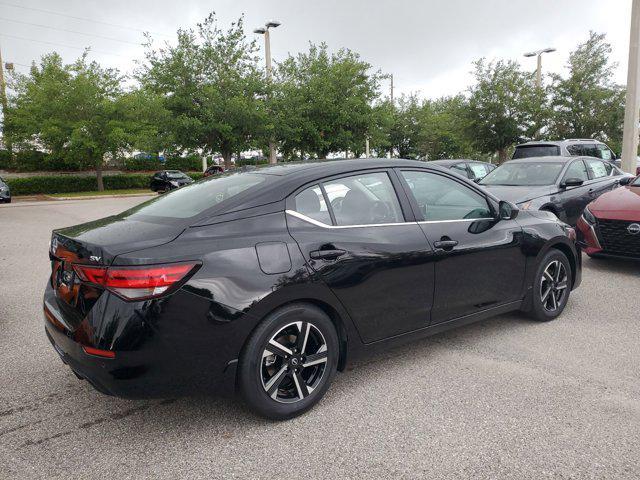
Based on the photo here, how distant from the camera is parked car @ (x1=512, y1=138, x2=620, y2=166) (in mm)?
12789

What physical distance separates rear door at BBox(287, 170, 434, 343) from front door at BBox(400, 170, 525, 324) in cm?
13

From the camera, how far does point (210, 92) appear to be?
24391 millimetres

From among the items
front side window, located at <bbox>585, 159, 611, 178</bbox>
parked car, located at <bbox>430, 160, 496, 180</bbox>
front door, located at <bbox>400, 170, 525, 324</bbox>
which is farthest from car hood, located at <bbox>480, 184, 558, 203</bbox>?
parked car, located at <bbox>430, 160, 496, 180</bbox>

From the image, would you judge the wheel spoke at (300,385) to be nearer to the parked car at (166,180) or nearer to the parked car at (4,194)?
the parked car at (4,194)

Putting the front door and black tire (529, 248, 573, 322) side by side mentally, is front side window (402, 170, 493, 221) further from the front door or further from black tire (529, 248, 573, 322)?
black tire (529, 248, 573, 322)

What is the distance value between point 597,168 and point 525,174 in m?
1.58

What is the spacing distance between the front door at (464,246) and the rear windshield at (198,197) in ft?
3.84

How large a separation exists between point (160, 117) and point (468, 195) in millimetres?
23247

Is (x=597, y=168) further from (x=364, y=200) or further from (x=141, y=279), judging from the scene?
(x=141, y=279)

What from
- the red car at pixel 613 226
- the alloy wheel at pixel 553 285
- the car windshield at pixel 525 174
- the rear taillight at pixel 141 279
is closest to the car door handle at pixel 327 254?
the rear taillight at pixel 141 279

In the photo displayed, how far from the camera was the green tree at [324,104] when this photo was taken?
2603cm

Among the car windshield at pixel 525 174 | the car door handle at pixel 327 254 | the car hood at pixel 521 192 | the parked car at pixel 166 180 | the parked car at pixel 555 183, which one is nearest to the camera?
the car door handle at pixel 327 254

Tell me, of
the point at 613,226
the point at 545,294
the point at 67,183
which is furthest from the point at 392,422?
the point at 67,183

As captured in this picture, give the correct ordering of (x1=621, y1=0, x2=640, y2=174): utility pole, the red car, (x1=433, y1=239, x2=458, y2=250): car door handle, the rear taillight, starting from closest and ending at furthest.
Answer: the rear taillight < (x1=433, y1=239, x2=458, y2=250): car door handle < the red car < (x1=621, y1=0, x2=640, y2=174): utility pole
